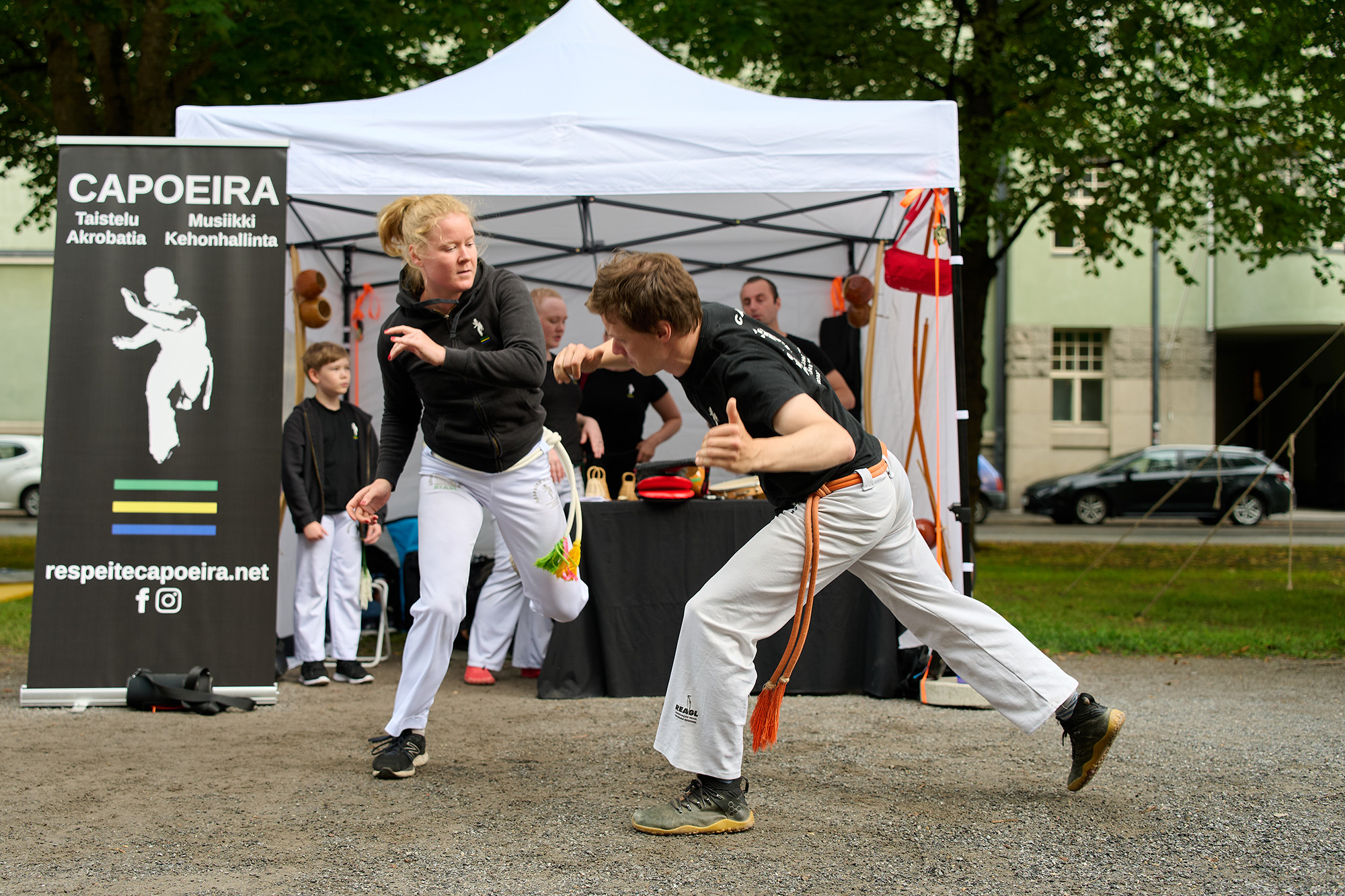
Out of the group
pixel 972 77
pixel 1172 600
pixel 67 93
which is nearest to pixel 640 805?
pixel 1172 600

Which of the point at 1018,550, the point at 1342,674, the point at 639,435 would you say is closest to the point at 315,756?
the point at 639,435

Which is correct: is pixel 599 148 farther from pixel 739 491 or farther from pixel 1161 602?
pixel 1161 602

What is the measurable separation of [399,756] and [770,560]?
1.56 m

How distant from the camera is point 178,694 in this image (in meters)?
5.02

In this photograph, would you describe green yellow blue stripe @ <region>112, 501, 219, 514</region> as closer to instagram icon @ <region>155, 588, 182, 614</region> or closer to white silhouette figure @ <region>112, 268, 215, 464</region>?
white silhouette figure @ <region>112, 268, 215, 464</region>

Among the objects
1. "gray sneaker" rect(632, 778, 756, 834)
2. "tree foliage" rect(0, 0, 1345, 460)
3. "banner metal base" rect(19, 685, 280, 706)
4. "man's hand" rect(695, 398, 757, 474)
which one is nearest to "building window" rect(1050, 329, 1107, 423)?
"tree foliage" rect(0, 0, 1345, 460)

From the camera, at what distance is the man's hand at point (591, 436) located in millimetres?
7395

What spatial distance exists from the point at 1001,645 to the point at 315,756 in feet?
8.23

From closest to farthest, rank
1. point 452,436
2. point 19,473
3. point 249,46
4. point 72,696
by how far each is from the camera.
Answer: point 452,436, point 72,696, point 249,46, point 19,473

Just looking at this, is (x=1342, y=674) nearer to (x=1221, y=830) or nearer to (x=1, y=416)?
(x=1221, y=830)

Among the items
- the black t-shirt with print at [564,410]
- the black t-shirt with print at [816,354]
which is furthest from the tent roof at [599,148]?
the black t-shirt with print at [816,354]

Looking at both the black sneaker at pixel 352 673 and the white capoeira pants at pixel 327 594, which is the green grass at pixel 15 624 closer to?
the white capoeira pants at pixel 327 594

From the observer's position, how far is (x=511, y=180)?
557 cm

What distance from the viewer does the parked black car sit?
20.5 m
